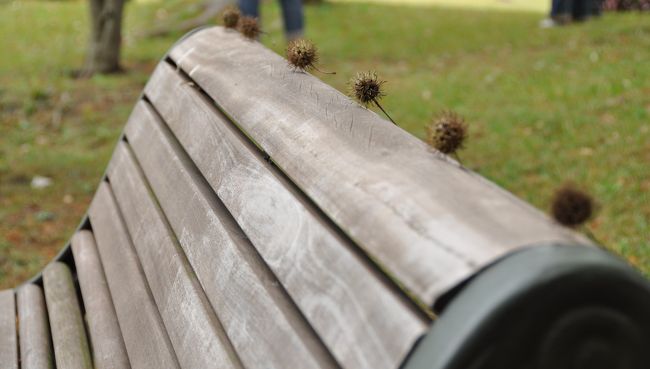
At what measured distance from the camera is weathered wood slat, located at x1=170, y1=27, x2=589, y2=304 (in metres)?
0.88

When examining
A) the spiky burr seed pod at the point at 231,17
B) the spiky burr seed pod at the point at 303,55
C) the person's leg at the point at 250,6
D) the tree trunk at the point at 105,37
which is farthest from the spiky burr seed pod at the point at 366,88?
the tree trunk at the point at 105,37

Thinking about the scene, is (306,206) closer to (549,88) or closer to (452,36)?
(549,88)

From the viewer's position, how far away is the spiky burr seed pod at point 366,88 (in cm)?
144

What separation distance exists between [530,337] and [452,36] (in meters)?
9.09

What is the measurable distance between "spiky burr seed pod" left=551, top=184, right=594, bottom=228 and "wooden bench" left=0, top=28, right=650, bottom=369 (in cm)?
2

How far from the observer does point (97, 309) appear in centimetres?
199

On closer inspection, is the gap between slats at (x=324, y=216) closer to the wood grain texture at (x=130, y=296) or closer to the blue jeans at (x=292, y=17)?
the wood grain texture at (x=130, y=296)

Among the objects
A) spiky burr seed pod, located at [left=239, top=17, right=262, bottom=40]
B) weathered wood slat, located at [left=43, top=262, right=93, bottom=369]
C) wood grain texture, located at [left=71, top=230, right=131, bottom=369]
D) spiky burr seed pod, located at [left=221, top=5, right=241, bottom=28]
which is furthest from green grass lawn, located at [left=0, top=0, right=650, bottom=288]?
weathered wood slat, located at [left=43, top=262, right=93, bottom=369]

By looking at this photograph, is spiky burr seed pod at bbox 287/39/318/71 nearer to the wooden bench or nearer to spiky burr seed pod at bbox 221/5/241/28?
the wooden bench

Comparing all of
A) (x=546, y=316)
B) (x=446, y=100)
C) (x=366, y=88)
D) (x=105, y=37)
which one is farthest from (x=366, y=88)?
(x=105, y=37)

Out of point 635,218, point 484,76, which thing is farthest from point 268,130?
point 484,76

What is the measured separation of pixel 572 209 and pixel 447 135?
29cm

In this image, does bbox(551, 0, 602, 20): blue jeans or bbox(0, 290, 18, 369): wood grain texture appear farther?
bbox(551, 0, 602, 20): blue jeans

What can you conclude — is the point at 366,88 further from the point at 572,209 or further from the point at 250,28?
the point at 250,28
